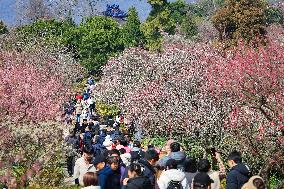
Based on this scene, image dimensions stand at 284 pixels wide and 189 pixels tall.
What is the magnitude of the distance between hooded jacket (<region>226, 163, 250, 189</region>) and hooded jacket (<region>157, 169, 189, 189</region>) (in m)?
0.80

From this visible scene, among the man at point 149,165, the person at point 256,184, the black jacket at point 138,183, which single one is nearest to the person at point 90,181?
the black jacket at point 138,183

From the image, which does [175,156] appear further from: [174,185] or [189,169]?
[174,185]

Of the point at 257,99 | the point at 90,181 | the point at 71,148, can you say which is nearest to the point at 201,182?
the point at 90,181

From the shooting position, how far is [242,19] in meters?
42.7

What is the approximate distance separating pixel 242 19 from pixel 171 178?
34.6 metres

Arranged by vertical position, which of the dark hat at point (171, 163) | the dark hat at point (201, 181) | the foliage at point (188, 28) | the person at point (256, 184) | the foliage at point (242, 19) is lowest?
the person at point (256, 184)

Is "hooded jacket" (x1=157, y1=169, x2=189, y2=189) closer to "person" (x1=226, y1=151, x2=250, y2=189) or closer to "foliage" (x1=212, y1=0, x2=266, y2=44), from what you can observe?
"person" (x1=226, y1=151, x2=250, y2=189)

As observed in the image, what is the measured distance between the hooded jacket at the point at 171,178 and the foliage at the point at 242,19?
32.8 m

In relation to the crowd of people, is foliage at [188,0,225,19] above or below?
above

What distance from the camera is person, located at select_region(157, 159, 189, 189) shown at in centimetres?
950

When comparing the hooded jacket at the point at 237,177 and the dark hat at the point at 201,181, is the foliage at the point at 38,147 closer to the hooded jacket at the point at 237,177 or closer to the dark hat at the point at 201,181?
the hooded jacket at the point at 237,177

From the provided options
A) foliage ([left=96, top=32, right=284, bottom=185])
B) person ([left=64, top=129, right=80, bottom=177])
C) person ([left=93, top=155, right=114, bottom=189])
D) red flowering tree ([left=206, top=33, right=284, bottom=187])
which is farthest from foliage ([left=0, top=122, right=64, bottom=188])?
person ([left=93, top=155, right=114, bottom=189])

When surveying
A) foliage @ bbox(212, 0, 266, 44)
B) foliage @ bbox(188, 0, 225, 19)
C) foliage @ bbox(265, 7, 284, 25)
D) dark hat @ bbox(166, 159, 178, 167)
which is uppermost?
foliage @ bbox(188, 0, 225, 19)

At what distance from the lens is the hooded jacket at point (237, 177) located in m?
9.68
